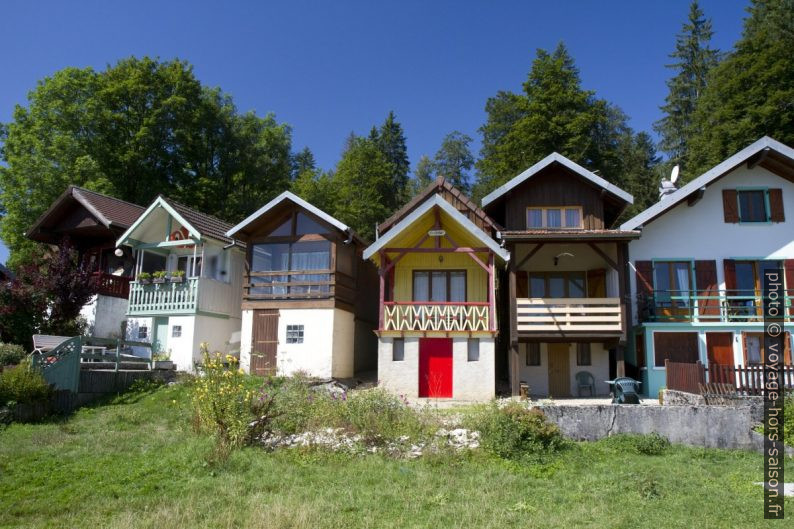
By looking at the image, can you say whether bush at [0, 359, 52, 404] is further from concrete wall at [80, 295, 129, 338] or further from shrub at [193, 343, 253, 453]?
concrete wall at [80, 295, 129, 338]

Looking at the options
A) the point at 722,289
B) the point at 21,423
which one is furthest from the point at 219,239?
the point at 722,289

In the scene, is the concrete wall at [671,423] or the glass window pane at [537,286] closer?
the concrete wall at [671,423]

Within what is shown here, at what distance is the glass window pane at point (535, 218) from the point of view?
909 inches

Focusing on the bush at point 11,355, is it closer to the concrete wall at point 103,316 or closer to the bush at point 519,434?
the concrete wall at point 103,316

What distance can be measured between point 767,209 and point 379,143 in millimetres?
32150

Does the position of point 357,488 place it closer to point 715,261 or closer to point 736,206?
point 715,261

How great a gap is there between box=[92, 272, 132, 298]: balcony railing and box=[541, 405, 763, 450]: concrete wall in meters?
19.8

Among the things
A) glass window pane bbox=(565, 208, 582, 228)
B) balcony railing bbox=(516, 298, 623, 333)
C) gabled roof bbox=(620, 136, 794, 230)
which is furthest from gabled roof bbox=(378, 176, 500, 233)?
gabled roof bbox=(620, 136, 794, 230)

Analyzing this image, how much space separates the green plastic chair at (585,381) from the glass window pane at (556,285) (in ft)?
10.5

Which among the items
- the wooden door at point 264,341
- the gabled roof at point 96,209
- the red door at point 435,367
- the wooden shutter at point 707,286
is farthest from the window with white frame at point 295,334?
the wooden shutter at point 707,286

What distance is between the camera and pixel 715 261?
22.6 m

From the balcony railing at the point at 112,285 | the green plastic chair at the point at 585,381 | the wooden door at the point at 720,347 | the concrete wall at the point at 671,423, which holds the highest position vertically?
the balcony railing at the point at 112,285

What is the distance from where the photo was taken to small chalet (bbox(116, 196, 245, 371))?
2378 cm

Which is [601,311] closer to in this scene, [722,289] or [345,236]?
[722,289]
